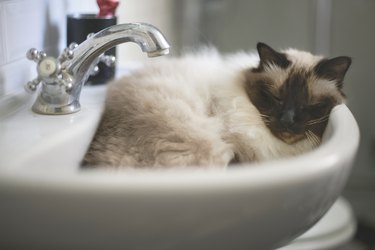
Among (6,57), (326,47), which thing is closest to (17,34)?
(6,57)

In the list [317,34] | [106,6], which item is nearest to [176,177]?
[106,6]

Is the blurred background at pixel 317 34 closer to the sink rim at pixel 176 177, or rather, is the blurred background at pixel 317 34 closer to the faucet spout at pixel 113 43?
the faucet spout at pixel 113 43

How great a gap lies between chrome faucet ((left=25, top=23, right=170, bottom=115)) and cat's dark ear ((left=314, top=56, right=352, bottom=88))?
41 cm

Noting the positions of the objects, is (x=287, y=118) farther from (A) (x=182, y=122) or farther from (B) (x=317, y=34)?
(B) (x=317, y=34)

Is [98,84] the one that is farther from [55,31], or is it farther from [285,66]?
[285,66]

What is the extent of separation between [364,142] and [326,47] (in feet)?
1.79

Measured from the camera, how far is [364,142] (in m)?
2.44

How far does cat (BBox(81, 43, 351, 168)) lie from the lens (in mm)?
917

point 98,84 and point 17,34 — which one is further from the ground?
point 17,34

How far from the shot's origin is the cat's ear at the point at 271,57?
111 cm

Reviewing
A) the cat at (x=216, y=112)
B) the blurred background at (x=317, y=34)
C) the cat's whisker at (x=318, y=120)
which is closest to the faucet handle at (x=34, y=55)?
the cat at (x=216, y=112)

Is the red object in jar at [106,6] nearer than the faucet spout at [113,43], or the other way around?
the faucet spout at [113,43]

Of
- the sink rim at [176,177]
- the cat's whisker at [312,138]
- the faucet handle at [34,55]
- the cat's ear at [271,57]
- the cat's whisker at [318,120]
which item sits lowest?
the cat's whisker at [312,138]

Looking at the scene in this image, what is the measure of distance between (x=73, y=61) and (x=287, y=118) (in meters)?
0.48
